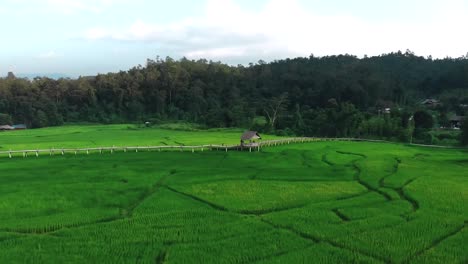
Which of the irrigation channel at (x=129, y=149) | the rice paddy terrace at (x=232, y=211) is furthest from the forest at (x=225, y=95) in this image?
the rice paddy terrace at (x=232, y=211)

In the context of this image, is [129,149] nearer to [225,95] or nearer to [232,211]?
[232,211]

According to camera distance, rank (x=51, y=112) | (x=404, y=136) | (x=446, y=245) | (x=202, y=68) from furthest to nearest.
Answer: (x=202, y=68)
(x=51, y=112)
(x=404, y=136)
(x=446, y=245)

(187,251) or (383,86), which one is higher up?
(383,86)

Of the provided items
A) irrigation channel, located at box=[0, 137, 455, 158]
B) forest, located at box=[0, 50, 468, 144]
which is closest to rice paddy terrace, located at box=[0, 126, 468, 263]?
irrigation channel, located at box=[0, 137, 455, 158]

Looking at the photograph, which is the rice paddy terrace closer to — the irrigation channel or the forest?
the irrigation channel

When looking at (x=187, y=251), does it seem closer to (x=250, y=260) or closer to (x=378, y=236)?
(x=250, y=260)

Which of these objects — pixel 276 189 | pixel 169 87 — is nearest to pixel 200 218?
pixel 276 189
